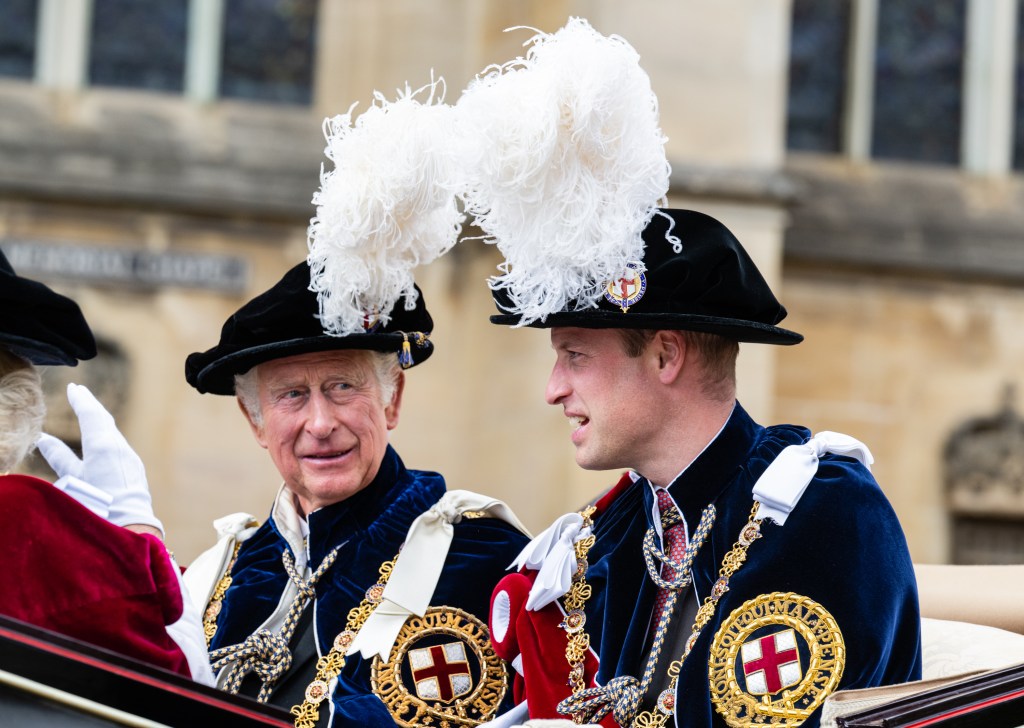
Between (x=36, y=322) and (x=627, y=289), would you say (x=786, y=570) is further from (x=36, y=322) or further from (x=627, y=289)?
(x=36, y=322)

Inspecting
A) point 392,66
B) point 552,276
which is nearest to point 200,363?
point 552,276

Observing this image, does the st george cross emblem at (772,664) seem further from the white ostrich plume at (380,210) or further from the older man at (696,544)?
the white ostrich plume at (380,210)

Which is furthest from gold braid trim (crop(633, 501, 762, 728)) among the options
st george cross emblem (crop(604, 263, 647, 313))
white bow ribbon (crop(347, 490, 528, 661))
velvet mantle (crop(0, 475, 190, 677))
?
velvet mantle (crop(0, 475, 190, 677))

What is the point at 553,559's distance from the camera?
12.1ft

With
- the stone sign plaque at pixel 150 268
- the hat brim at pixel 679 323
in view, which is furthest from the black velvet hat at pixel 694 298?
the stone sign plaque at pixel 150 268

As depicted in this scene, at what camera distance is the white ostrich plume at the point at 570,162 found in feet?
11.4

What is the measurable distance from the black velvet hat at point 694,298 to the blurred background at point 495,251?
4.93m

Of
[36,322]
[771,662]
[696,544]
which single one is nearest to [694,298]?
[696,544]

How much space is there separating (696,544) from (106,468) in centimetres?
131

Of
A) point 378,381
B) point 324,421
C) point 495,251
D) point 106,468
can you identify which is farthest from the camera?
point 495,251

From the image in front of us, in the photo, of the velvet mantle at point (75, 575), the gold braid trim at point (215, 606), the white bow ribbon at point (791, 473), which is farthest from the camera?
the gold braid trim at point (215, 606)

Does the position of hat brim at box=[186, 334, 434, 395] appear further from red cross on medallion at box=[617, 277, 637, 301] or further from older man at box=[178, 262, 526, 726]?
red cross on medallion at box=[617, 277, 637, 301]

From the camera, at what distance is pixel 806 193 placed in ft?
32.6

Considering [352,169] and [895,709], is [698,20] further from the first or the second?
[895,709]
